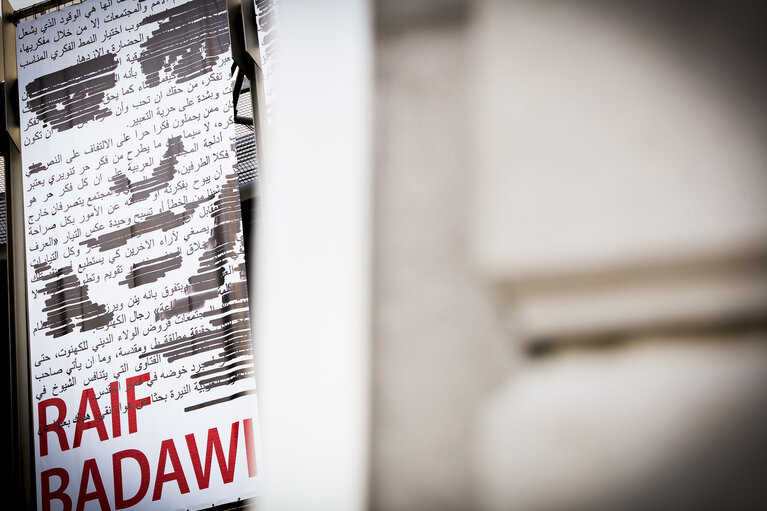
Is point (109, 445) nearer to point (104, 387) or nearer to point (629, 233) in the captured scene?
point (104, 387)

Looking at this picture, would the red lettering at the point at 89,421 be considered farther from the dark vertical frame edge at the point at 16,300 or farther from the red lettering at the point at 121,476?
the dark vertical frame edge at the point at 16,300

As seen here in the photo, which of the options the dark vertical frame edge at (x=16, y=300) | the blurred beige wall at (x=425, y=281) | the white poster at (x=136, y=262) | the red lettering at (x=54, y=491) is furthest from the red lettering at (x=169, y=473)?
the blurred beige wall at (x=425, y=281)

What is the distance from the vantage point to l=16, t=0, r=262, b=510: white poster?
1.67 m

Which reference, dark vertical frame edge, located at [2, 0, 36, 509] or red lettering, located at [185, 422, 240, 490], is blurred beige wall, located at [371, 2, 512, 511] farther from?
dark vertical frame edge, located at [2, 0, 36, 509]

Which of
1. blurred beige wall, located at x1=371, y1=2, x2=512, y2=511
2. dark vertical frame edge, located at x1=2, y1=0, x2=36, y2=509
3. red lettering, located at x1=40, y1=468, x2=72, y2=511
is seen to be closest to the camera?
blurred beige wall, located at x1=371, y1=2, x2=512, y2=511

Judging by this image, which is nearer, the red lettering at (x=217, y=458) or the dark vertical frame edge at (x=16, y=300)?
the red lettering at (x=217, y=458)

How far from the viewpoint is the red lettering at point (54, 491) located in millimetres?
1716

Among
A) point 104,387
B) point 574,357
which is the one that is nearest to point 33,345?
point 104,387

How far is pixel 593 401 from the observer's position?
1243mm

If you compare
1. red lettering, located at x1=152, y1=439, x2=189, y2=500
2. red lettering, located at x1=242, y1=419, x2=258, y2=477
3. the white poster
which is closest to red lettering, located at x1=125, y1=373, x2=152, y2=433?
the white poster

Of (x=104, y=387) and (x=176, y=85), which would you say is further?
(x=176, y=85)

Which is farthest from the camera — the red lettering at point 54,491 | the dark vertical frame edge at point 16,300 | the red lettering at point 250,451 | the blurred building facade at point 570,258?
the dark vertical frame edge at point 16,300

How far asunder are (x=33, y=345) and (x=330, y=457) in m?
1.16

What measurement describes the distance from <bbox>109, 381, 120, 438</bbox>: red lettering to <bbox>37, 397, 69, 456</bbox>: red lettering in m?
0.18
